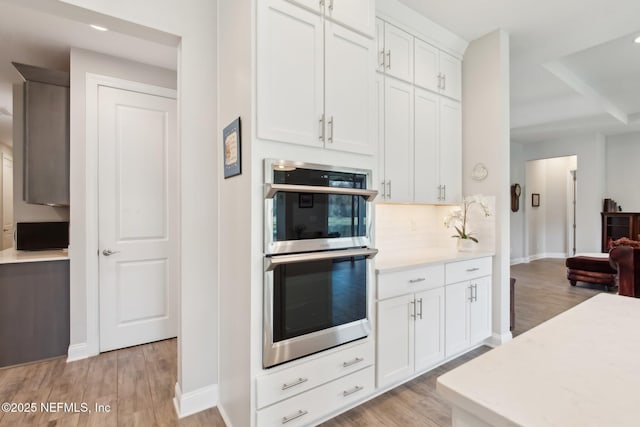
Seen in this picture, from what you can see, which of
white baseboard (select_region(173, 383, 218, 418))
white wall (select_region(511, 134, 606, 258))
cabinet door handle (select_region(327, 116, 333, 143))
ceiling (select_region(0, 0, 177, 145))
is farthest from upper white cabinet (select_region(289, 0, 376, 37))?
white wall (select_region(511, 134, 606, 258))

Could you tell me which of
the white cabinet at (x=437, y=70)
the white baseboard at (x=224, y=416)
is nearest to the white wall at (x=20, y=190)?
the white baseboard at (x=224, y=416)

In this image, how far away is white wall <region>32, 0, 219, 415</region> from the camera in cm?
204

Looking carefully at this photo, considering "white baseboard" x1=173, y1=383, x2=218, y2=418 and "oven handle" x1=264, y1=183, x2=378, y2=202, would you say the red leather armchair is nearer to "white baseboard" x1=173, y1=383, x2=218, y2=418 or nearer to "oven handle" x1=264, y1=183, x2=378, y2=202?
"oven handle" x1=264, y1=183, x2=378, y2=202

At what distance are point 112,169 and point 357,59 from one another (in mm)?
2542

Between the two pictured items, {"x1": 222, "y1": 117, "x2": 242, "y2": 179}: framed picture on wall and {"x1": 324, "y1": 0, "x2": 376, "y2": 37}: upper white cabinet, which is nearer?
{"x1": 222, "y1": 117, "x2": 242, "y2": 179}: framed picture on wall

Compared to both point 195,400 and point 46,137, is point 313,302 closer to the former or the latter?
point 195,400

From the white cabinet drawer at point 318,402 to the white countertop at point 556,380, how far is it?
1256 mm

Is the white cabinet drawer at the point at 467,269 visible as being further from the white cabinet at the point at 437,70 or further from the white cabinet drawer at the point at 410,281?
the white cabinet at the point at 437,70

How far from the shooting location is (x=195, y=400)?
2070mm

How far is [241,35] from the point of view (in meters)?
1.75

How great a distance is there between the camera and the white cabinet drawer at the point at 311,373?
5.34 ft

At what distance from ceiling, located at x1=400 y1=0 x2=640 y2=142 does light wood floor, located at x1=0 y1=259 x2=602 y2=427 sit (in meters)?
3.10

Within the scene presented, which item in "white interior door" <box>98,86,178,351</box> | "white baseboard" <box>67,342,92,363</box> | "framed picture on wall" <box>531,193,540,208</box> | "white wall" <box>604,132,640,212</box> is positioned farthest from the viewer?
"framed picture on wall" <box>531,193,540,208</box>

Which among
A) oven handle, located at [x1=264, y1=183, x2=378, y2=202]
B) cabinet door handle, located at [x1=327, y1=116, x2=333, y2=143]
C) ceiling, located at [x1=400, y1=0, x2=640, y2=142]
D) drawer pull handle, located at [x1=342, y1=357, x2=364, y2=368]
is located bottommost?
drawer pull handle, located at [x1=342, y1=357, x2=364, y2=368]
